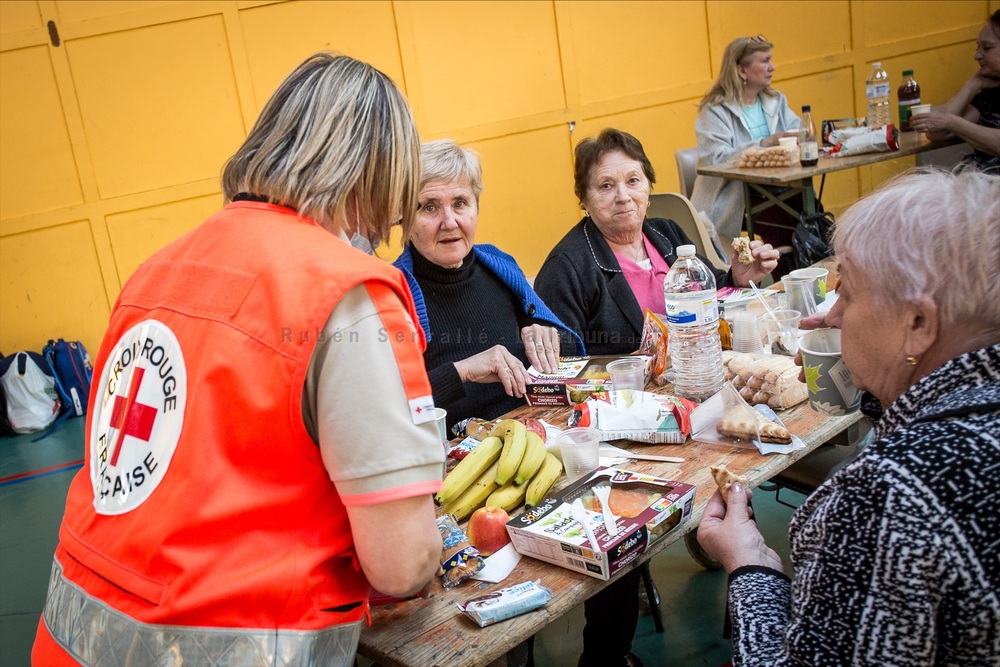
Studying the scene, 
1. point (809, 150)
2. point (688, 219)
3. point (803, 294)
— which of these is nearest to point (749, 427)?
point (803, 294)

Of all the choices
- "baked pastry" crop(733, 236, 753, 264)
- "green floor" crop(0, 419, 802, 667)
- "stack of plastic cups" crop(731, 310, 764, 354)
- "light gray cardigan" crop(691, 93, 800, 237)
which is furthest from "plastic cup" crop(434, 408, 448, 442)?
"light gray cardigan" crop(691, 93, 800, 237)

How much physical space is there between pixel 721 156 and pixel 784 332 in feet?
12.4

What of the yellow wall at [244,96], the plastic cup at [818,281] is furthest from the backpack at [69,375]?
the plastic cup at [818,281]

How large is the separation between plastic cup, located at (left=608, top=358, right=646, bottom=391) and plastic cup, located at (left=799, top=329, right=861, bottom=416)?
0.58 metres

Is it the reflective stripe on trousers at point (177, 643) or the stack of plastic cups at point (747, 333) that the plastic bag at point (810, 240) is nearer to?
the stack of plastic cups at point (747, 333)

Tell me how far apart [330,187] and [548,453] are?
0.92 m

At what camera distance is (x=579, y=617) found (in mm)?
3178

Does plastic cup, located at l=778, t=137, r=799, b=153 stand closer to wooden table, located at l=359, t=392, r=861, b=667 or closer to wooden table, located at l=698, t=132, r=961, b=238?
wooden table, located at l=698, t=132, r=961, b=238

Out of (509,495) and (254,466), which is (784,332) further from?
(254,466)

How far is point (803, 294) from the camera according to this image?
2.86m

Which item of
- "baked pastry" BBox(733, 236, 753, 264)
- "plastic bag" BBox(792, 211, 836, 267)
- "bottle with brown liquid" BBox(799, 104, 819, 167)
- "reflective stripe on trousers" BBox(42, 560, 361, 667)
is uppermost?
"bottle with brown liquid" BBox(799, 104, 819, 167)

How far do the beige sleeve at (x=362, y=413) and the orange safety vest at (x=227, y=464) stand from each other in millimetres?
22

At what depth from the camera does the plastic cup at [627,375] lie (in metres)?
2.51

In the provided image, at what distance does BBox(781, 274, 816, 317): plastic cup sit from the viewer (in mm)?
2854
